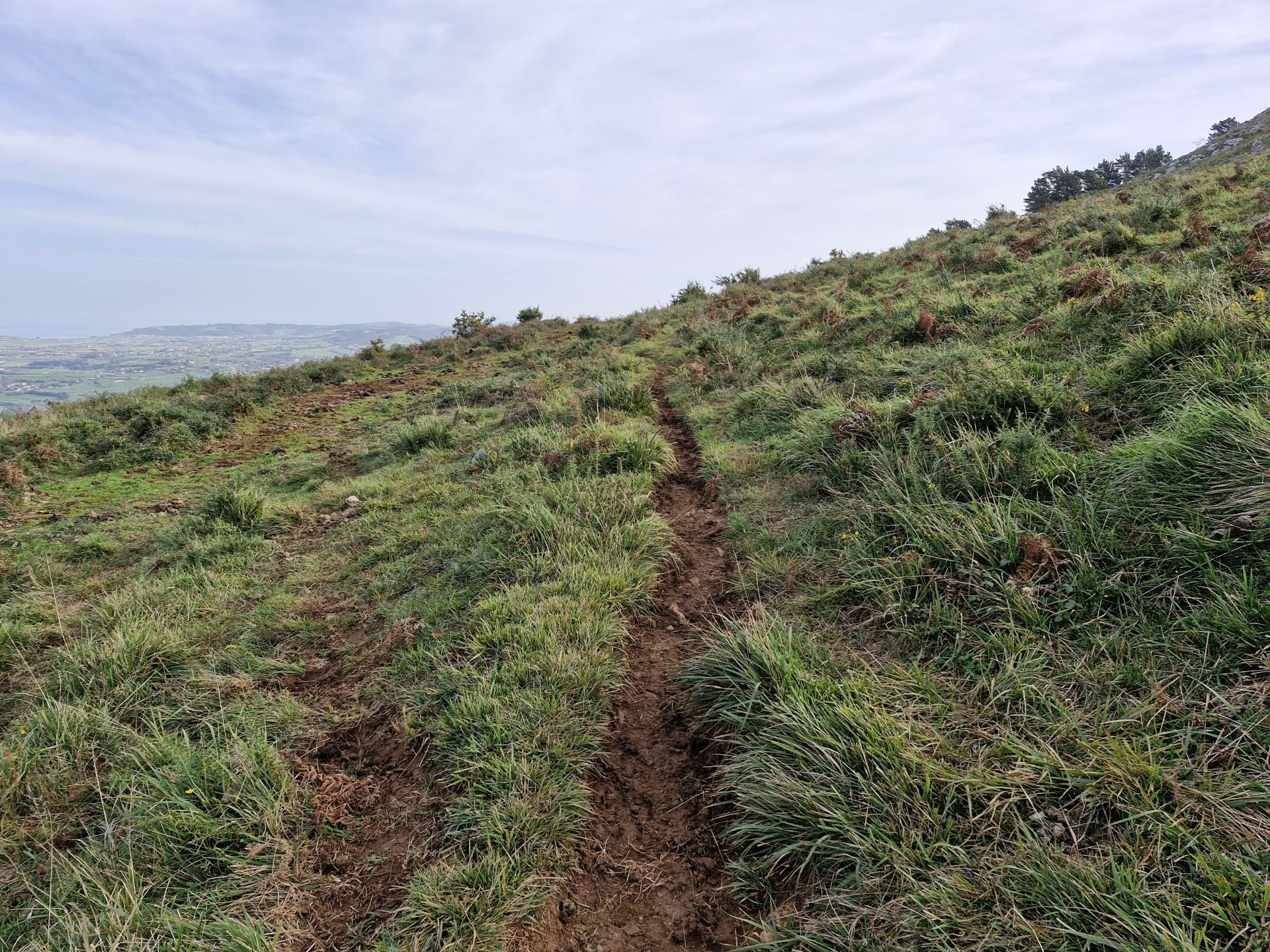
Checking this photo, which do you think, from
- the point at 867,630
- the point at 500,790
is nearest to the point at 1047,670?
the point at 867,630

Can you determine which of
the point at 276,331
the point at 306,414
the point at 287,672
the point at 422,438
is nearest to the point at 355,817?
the point at 287,672

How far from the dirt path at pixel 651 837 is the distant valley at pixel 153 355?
1703cm

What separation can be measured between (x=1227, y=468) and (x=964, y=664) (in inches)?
72.9

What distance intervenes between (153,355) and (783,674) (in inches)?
2387

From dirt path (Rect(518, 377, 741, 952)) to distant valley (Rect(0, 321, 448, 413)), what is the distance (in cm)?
1703

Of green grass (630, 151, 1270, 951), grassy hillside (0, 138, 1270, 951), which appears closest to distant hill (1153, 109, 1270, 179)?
grassy hillside (0, 138, 1270, 951)

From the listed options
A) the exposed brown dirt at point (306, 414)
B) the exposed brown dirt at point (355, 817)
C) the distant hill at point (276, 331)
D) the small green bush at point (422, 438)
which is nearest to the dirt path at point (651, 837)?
the exposed brown dirt at point (355, 817)

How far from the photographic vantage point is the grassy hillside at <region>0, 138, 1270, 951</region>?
82.7 inches

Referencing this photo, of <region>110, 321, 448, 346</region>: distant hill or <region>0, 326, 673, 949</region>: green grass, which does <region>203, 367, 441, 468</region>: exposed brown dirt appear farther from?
<region>110, 321, 448, 346</region>: distant hill

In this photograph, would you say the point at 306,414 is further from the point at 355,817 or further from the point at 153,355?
the point at 153,355

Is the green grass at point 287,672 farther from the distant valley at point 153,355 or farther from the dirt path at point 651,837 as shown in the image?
the distant valley at point 153,355

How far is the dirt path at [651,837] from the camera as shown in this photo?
2.35 meters

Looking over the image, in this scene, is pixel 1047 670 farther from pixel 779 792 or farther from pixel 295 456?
pixel 295 456

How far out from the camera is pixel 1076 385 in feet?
15.7
